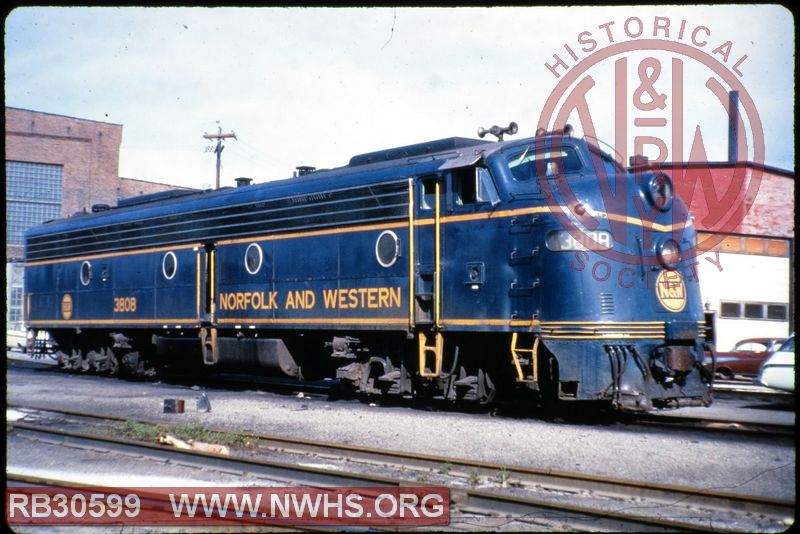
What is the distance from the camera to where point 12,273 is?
36938 millimetres

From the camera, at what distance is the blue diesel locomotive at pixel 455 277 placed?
10430mm

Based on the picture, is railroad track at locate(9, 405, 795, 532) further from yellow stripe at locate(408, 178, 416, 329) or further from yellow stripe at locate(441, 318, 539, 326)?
yellow stripe at locate(408, 178, 416, 329)

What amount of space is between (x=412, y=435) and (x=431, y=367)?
2127mm

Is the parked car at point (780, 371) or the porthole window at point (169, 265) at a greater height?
the porthole window at point (169, 265)

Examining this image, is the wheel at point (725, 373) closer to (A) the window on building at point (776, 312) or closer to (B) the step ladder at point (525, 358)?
(A) the window on building at point (776, 312)

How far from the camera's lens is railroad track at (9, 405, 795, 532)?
20.4 ft

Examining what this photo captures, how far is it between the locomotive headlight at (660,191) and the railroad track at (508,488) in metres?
5.10

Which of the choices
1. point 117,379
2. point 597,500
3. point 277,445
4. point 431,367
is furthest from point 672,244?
point 117,379

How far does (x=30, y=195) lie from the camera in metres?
40.8

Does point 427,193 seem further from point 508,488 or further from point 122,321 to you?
point 122,321

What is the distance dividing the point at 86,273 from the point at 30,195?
81.0 ft

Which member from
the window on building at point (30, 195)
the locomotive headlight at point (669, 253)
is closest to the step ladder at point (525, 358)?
the locomotive headlight at point (669, 253)

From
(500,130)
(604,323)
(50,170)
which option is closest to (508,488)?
(604,323)

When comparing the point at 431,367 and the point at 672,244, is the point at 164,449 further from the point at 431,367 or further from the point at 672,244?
the point at 672,244
